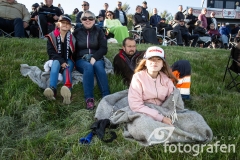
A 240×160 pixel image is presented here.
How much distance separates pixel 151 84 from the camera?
11.3ft

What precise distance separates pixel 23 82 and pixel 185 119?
2.61 metres

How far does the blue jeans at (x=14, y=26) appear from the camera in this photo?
725 cm

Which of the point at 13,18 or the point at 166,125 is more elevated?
the point at 13,18

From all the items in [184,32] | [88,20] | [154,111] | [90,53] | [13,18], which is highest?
[13,18]

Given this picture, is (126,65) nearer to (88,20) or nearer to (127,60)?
(127,60)

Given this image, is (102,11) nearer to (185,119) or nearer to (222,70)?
(222,70)

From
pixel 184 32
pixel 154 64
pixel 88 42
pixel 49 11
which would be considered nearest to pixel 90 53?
pixel 88 42

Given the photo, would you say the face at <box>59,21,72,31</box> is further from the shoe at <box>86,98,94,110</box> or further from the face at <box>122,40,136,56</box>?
the shoe at <box>86,98,94,110</box>

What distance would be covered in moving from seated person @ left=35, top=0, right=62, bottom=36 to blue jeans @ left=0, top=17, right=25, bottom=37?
76 centimetres

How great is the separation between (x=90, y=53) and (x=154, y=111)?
2152 mm

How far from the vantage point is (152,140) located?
2.90 meters

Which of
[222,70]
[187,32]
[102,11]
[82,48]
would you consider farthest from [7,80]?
[187,32]

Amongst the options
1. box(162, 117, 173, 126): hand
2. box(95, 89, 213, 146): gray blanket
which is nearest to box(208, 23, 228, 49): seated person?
box(95, 89, 213, 146): gray blanket

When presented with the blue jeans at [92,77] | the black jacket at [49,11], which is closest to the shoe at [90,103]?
the blue jeans at [92,77]
